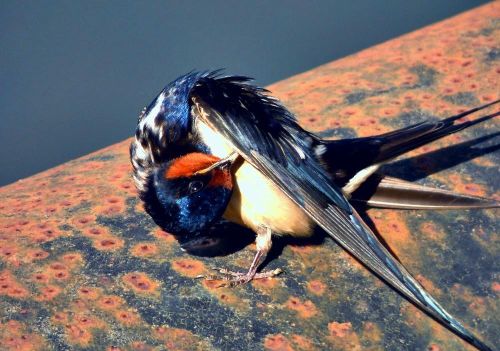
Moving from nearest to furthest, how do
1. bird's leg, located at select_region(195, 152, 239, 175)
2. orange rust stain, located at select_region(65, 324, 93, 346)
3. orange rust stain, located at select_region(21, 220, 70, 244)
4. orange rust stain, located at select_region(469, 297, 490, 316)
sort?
orange rust stain, located at select_region(65, 324, 93, 346), orange rust stain, located at select_region(469, 297, 490, 316), orange rust stain, located at select_region(21, 220, 70, 244), bird's leg, located at select_region(195, 152, 239, 175)

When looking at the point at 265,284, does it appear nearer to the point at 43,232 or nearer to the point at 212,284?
the point at 212,284

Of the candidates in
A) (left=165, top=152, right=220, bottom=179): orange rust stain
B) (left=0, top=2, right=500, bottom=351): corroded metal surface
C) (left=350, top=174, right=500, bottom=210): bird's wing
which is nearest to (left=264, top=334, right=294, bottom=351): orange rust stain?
(left=0, top=2, right=500, bottom=351): corroded metal surface

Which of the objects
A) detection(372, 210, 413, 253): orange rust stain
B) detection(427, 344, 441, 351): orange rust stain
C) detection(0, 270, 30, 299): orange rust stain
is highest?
detection(0, 270, 30, 299): orange rust stain

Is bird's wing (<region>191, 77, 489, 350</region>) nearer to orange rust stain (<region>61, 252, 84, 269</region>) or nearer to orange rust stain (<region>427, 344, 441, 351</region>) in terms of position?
orange rust stain (<region>427, 344, 441, 351</region>)

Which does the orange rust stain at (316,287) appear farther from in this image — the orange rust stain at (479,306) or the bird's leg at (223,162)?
the bird's leg at (223,162)

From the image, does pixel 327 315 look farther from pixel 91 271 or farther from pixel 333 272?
pixel 91 271

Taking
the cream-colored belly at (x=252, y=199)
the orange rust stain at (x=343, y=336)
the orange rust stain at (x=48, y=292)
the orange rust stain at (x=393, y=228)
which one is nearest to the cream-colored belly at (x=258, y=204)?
the cream-colored belly at (x=252, y=199)

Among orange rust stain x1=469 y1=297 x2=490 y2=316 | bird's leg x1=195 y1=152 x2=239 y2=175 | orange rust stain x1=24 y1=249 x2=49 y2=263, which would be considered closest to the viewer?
orange rust stain x1=469 y1=297 x2=490 y2=316
